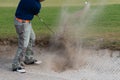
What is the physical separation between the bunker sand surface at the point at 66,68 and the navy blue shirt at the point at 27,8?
3.62 ft

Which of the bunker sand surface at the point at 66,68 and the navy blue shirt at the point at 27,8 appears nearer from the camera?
the bunker sand surface at the point at 66,68

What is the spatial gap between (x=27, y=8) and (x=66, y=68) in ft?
4.86

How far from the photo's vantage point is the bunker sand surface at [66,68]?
7.45 meters

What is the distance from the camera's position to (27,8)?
773cm

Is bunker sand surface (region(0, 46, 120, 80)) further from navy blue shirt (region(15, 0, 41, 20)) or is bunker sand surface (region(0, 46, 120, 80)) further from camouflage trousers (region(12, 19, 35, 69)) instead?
navy blue shirt (region(15, 0, 41, 20))

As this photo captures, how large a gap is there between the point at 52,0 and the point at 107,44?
816 centimetres

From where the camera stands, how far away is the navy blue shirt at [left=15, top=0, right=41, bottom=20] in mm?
7691

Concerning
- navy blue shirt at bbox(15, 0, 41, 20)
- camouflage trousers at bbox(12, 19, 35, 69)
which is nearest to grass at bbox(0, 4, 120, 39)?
camouflage trousers at bbox(12, 19, 35, 69)

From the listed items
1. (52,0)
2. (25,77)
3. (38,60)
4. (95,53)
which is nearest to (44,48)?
(38,60)

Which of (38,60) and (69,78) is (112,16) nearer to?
(38,60)

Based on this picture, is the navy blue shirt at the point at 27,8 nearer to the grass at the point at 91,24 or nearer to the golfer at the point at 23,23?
the golfer at the point at 23,23

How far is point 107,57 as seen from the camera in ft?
27.5

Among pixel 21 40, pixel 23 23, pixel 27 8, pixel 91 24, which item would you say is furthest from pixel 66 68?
pixel 91 24

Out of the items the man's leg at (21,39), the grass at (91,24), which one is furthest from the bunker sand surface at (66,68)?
the grass at (91,24)
